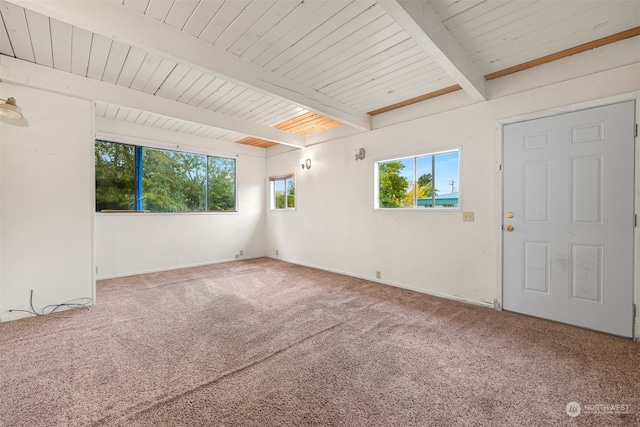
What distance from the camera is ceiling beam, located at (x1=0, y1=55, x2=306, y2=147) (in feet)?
8.36

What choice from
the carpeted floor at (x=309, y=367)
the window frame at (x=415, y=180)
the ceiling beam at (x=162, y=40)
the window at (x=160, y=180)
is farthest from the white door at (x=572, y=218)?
the window at (x=160, y=180)

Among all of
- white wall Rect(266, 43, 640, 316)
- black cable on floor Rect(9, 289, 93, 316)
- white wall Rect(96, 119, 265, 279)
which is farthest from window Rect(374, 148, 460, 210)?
black cable on floor Rect(9, 289, 93, 316)

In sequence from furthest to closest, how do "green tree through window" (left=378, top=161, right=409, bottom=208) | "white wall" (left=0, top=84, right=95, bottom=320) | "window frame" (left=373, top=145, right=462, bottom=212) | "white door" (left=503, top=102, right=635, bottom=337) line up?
"green tree through window" (left=378, top=161, right=409, bottom=208)
"window frame" (left=373, top=145, right=462, bottom=212)
"white wall" (left=0, top=84, right=95, bottom=320)
"white door" (left=503, top=102, right=635, bottom=337)

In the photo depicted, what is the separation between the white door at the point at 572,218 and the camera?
7.43ft

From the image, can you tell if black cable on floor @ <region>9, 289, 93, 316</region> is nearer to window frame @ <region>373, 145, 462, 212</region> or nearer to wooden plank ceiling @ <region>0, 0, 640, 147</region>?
wooden plank ceiling @ <region>0, 0, 640, 147</region>

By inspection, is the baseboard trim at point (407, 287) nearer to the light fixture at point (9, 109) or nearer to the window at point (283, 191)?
the window at point (283, 191)

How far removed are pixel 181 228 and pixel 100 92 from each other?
8.77ft

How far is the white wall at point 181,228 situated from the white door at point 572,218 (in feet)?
16.0

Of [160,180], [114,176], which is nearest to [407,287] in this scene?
[160,180]

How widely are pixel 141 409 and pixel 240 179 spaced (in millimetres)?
4843

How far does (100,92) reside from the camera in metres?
2.98

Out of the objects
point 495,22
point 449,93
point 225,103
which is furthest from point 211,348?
point 449,93

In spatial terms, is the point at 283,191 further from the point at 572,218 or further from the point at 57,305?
the point at 572,218

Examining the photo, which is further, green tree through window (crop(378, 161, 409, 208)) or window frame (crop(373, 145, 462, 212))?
green tree through window (crop(378, 161, 409, 208))
